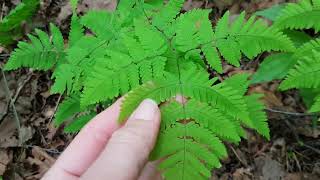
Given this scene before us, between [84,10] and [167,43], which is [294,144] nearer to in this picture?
[167,43]

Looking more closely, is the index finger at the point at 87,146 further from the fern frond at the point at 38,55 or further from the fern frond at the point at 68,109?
the fern frond at the point at 38,55

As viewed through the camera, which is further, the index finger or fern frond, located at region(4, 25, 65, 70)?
fern frond, located at region(4, 25, 65, 70)

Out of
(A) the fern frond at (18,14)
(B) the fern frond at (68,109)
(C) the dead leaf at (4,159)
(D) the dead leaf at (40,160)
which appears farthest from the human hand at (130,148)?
(A) the fern frond at (18,14)

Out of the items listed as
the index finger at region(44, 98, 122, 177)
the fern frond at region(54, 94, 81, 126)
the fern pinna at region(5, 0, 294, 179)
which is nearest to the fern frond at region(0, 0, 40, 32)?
the fern frond at region(54, 94, 81, 126)

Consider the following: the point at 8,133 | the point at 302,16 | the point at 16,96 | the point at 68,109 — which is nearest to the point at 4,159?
the point at 8,133

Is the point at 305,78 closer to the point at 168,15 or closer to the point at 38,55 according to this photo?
the point at 168,15

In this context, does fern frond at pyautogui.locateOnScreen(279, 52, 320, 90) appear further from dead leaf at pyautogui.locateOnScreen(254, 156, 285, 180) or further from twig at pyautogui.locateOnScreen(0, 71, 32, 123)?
twig at pyautogui.locateOnScreen(0, 71, 32, 123)

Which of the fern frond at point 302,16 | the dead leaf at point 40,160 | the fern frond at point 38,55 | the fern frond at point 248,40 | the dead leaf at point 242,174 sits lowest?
the dead leaf at point 242,174
